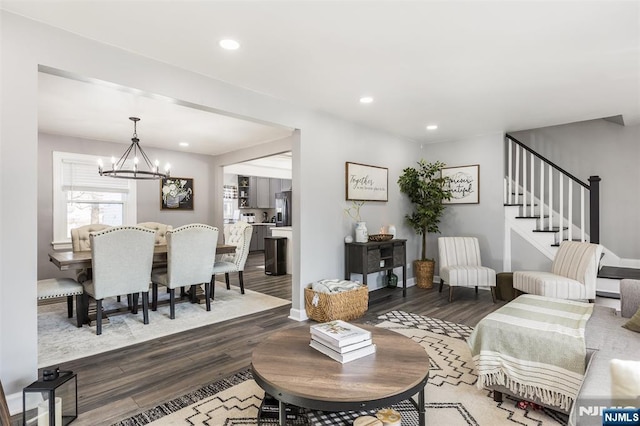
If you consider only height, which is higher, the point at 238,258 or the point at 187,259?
the point at 187,259

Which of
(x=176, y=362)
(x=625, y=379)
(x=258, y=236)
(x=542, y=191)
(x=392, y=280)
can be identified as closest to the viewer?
(x=625, y=379)

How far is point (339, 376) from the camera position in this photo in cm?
164

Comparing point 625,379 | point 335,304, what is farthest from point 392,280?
point 625,379

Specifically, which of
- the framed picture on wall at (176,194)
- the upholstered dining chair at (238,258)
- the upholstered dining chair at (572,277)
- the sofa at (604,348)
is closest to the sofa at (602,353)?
the sofa at (604,348)

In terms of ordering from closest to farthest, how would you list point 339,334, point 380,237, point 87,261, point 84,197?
1. point 339,334
2. point 87,261
3. point 380,237
4. point 84,197

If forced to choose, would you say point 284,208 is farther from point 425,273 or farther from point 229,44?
point 229,44

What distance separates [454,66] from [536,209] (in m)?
3.52

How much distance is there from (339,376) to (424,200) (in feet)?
13.4

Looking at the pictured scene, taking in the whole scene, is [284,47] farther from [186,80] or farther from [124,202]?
[124,202]

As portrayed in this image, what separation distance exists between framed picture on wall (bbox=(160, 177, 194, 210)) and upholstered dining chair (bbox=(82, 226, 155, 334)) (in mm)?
3149

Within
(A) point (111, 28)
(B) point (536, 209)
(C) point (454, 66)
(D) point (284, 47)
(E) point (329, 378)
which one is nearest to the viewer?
(E) point (329, 378)

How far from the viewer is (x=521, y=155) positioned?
224 inches

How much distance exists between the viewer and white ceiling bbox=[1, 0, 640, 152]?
206 centimetres

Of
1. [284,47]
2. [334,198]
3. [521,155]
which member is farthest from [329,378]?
[521,155]
